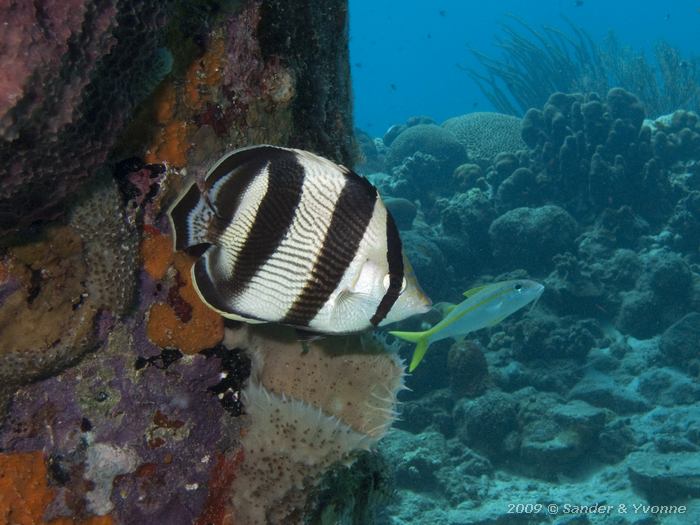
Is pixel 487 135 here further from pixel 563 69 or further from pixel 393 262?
pixel 393 262

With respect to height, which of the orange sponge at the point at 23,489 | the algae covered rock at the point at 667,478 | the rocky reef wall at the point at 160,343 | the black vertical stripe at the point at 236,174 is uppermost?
the black vertical stripe at the point at 236,174

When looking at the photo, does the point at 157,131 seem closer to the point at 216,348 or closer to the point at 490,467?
the point at 216,348

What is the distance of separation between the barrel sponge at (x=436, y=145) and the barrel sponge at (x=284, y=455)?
14.1 meters

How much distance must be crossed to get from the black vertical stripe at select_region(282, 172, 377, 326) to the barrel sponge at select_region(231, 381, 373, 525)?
841 millimetres

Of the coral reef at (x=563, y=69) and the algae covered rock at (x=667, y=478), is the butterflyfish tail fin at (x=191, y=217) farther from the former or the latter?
the coral reef at (x=563, y=69)

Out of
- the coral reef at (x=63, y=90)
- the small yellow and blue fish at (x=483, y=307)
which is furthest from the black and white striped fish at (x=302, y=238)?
the small yellow and blue fish at (x=483, y=307)

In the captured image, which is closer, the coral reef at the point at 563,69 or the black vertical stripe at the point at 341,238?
the black vertical stripe at the point at 341,238

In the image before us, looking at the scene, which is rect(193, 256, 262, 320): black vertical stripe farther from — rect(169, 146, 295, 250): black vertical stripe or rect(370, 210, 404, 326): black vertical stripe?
rect(370, 210, 404, 326): black vertical stripe

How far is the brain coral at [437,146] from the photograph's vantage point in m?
→ 15.7

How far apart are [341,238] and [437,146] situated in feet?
50.2

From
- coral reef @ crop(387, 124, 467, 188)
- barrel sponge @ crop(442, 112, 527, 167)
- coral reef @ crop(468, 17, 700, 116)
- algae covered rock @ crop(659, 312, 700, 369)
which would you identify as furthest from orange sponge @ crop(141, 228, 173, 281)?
coral reef @ crop(468, 17, 700, 116)

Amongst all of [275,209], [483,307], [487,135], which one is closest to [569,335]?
[483,307]

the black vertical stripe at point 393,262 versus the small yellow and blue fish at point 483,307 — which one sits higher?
the black vertical stripe at point 393,262

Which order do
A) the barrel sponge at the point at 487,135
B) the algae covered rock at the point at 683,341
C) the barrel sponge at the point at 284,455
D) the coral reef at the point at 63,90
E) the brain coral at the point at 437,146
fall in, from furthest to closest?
the barrel sponge at the point at 487,135, the brain coral at the point at 437,146, the algae covered rock at the point at 683,341, the barrel sponge at the point at 284,455, the coral reef at the point at 63,90
